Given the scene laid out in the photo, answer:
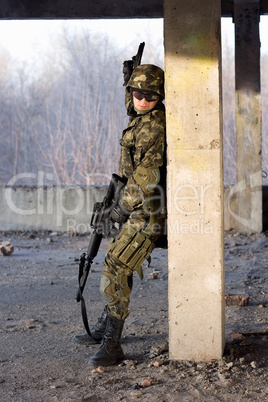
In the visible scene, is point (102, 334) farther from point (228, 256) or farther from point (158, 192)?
point (228, 256)

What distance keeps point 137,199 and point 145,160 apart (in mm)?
250

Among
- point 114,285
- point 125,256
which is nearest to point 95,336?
point 114,285

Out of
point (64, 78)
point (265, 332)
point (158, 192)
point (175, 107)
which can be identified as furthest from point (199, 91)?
point (64, 78)

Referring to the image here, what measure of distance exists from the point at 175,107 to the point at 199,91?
167mm

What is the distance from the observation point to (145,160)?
3.29 meters

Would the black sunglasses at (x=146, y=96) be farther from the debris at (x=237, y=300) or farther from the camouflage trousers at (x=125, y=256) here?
the debris at (x=237, y=300)

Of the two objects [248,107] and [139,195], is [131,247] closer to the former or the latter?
[139,195]

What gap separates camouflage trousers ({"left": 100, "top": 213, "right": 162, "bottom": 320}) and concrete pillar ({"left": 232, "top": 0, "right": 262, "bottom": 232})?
480 cm

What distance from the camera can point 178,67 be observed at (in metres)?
3.14

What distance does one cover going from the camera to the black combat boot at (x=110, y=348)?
3.35 m

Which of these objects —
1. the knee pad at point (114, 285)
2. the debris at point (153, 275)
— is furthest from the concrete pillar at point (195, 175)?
the debris at point (153, 275)

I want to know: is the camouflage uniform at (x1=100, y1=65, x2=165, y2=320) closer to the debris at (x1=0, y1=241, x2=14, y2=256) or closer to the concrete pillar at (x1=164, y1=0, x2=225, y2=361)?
the concrete pillar at (x1=164, y1=0, x2=225, y2=361)

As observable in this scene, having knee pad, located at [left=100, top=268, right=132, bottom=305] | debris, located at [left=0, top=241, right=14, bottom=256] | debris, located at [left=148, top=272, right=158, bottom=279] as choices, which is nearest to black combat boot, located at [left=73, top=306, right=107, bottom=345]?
knee pad, located at [left=100, top=268, right=132, bottom=305]

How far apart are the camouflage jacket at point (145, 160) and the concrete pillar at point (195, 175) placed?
134mm
